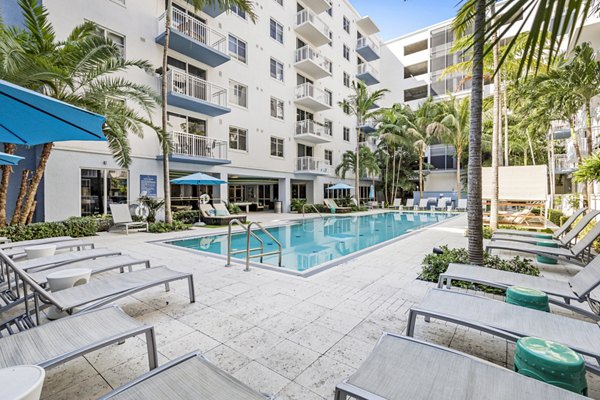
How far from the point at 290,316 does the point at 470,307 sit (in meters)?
1.92

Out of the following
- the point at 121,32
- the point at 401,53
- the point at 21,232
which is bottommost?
the point at 21,232

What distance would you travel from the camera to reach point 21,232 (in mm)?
8375

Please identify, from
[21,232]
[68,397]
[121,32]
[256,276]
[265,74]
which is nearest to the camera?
[68,397]

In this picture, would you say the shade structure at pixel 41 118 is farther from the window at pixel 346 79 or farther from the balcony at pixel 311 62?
the window at pixel 346 79

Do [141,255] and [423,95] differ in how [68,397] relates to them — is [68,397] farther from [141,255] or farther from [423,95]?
[423,95]

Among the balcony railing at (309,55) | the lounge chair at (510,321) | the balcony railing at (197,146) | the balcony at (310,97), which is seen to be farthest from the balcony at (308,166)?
the lounge chair at (510,321)

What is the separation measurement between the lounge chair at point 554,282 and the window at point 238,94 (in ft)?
51.5

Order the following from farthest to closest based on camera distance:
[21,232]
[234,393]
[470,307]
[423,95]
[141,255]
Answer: [423,95]
[21,232]
[141,255]
[470,307]
[234,393]

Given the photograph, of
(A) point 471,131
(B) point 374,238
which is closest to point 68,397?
(A) point 471,131

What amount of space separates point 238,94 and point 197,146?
477 centimetres

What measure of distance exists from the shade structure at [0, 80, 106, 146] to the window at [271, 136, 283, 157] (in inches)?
639

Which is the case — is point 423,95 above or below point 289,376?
above

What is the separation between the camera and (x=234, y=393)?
5.57ft

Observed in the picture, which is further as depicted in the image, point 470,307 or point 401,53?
point 401,53
